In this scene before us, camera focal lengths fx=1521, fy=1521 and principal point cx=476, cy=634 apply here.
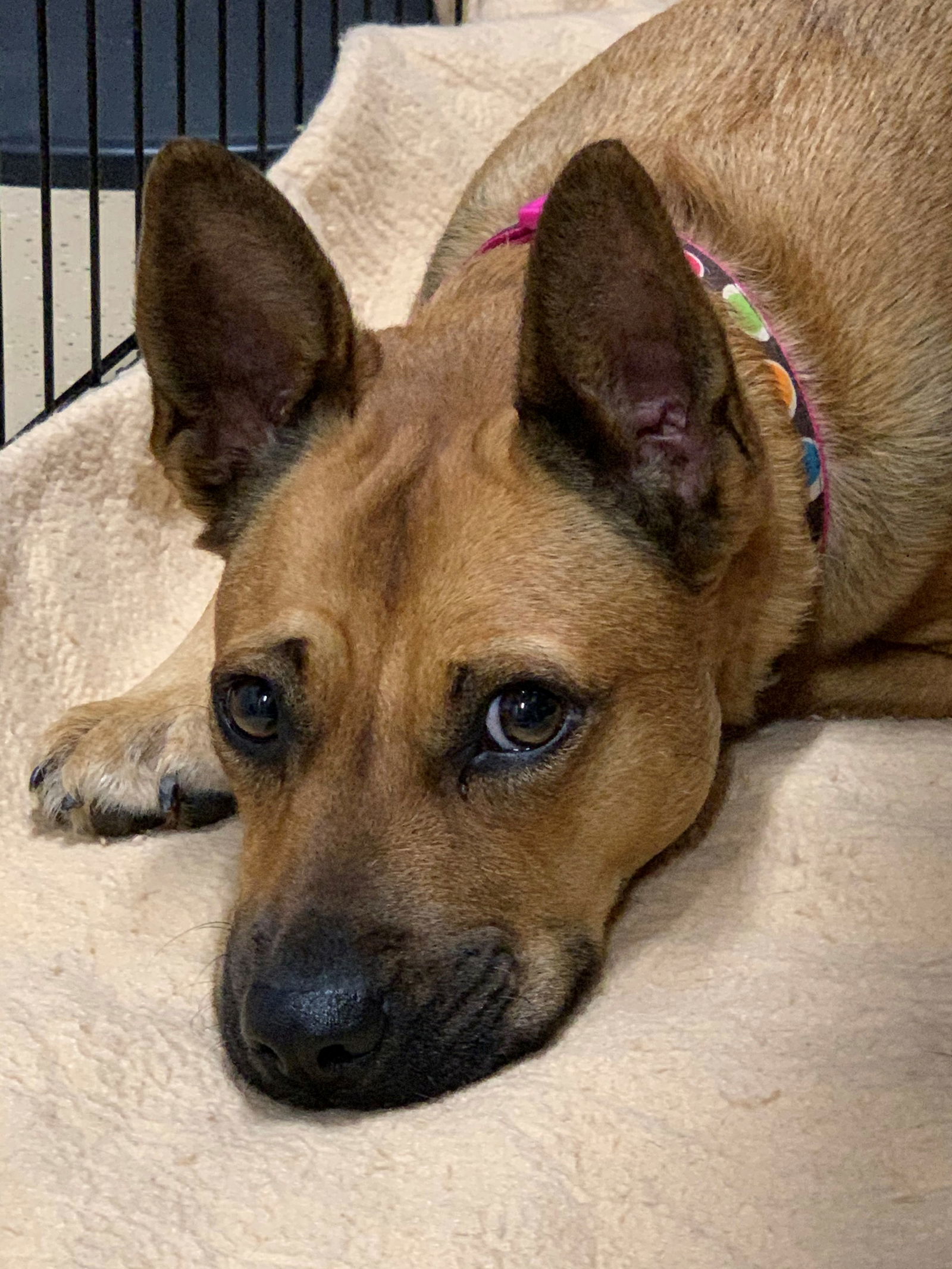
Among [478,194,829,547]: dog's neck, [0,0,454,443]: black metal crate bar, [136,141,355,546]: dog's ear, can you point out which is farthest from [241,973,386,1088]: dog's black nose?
[0,0,454,443]: black metal crate bar

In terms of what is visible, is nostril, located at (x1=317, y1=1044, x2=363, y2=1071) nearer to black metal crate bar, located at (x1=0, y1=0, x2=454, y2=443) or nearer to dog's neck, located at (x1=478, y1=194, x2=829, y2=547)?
dog's neck, located at (x1=478, y1=194, x2=829, y2=547)

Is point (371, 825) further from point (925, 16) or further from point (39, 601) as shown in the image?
point (925, 16)

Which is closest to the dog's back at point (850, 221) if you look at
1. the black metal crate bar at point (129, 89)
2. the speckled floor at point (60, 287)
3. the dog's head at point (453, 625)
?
the dog's head at point (453, 625)

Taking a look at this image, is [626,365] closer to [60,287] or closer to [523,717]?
[523,717]

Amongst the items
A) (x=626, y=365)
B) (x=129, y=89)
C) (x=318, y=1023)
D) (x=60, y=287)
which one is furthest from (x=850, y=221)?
(x=60, y=287)

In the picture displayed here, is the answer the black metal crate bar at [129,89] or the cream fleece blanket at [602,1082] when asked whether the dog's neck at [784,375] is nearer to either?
the cream fleece blanket at [602,1082]

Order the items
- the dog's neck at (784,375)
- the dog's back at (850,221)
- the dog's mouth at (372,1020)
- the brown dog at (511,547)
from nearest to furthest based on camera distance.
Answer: the dog's mouth at (372,1020), the brown dog at (511,547), the dog's neck at (784,375), the dog's back at (850,221)

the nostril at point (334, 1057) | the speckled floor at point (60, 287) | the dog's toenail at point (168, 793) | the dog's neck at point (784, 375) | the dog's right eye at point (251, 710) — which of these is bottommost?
the speckled floor at point (60, 287)

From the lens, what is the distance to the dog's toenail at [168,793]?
2664mm

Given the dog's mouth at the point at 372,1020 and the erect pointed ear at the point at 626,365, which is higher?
the erect pointed ear at the point at 626,365

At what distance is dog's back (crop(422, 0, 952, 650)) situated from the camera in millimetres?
2576

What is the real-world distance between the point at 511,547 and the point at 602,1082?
2.28 ft

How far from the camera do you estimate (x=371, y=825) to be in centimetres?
192

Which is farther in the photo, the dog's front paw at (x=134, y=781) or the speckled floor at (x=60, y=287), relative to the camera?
the speckled floor at (x=60, y=287)
